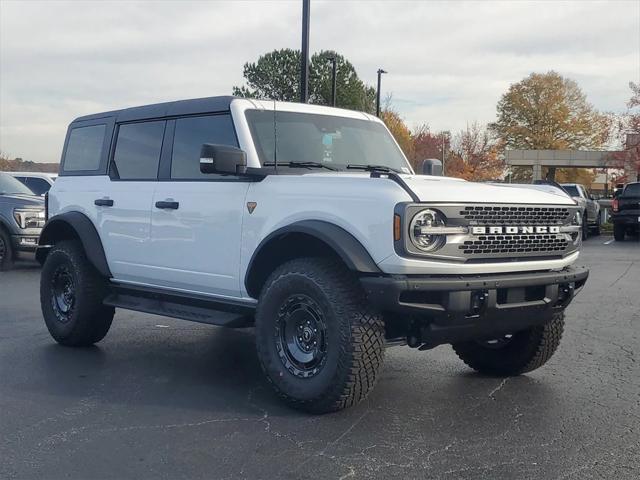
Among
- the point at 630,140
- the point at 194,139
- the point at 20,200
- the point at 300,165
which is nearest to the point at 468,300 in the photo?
the point at 300,165

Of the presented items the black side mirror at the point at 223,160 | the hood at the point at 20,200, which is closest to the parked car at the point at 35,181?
the hood at the point at 20,200

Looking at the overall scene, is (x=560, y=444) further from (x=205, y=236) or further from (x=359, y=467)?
(x=205, y=236)

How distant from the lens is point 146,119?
6664 mm

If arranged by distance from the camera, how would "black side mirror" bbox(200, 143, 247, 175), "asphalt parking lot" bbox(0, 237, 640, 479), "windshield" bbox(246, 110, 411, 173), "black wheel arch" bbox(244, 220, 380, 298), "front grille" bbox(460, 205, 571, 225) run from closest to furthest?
"asphalt parking lot" bbox(0, 237, 640, 479), "black wheel arch" bbox(244, 220, 380, 298), "front grille" bbox(460, 205, 571, 225), "black side mirror" bbox(200, 143, 247, 175), "windshield" bbox(246, 110, 411, 173)

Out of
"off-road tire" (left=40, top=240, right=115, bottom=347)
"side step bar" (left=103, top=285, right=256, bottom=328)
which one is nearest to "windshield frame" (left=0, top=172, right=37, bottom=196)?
"off-road tire" (left=40, top=240, right=115, bottom=347)

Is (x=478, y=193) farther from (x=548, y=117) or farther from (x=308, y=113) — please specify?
(x=548, y=117)

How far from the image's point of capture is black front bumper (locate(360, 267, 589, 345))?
4.48 m

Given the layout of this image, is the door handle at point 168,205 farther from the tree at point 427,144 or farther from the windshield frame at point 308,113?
the tree at point 427,144

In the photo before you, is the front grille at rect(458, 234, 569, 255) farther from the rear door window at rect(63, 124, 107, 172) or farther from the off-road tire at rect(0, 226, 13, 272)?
the off-road tire at rect(0, 226, 13, 272)

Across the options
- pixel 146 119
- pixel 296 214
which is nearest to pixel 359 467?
pixel 296 214

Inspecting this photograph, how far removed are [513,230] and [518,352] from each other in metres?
1.31

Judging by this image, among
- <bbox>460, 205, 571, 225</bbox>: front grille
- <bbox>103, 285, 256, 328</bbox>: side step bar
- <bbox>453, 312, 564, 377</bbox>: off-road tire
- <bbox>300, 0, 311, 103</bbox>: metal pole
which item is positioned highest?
<bbox>300, 0, 311, 103</bbox>: metal pole

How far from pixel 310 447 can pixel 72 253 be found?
3.50 metres

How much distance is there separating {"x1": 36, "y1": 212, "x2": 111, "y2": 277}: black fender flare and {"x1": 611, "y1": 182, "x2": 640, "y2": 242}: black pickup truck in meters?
19.3
